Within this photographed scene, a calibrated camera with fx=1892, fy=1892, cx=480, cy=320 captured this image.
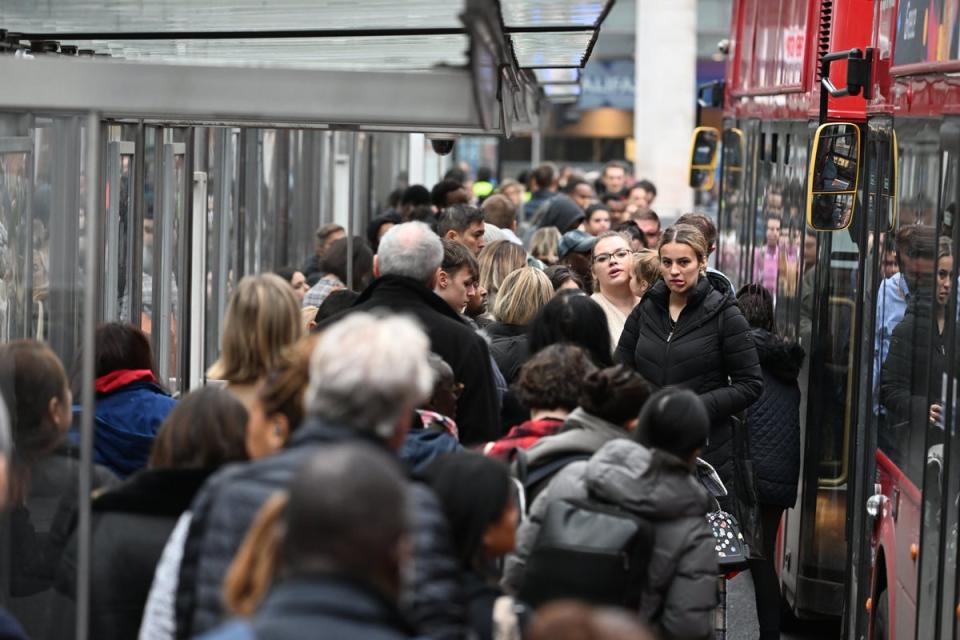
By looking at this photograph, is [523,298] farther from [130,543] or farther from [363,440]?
[363,440]

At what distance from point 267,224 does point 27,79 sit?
30.2ft

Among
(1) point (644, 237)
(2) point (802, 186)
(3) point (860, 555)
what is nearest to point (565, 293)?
(3) point (860, 555)

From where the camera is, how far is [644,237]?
12031mm

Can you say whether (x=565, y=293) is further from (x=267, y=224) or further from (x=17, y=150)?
(x=267, y=224)

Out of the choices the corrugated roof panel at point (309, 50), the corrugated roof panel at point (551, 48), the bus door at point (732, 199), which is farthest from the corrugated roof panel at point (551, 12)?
the bus door at point (732, 199)

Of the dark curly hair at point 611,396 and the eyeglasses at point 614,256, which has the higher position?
the eyeglasses at point 614,256

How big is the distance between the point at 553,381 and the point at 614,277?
10.7 ft

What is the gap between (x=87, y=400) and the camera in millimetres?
4547

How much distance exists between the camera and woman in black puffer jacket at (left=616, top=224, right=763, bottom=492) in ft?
25.4

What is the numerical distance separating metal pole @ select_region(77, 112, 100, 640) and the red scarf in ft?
3.79

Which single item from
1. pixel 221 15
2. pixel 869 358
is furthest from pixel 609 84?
pixel 221 15

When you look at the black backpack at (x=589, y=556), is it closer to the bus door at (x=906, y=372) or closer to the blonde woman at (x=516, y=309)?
the bus door at (x=906, y=372)

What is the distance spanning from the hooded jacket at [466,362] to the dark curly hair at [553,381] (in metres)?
0.43

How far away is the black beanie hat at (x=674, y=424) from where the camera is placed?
5113 mm
